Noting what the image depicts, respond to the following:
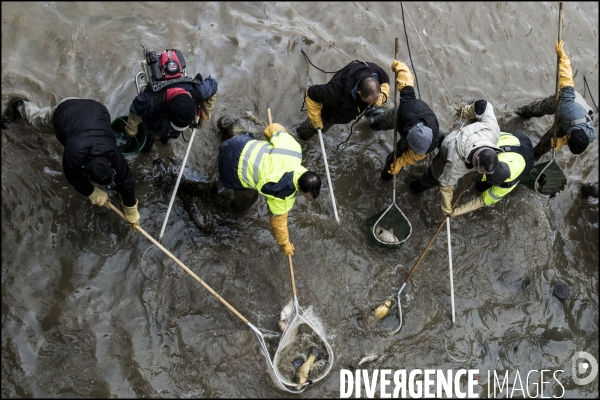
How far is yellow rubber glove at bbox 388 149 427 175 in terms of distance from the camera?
16.8ft

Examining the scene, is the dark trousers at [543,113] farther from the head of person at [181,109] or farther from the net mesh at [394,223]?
the head of person at [181,109]

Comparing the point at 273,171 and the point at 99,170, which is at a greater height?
the point at 273,171

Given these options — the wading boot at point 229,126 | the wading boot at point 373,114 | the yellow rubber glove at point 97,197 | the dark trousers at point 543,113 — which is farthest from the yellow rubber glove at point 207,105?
the dark trousers at point 543,113

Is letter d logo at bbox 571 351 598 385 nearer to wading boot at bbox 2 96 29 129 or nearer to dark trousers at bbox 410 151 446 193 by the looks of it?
dark trousers at bbox 410 151 446 193

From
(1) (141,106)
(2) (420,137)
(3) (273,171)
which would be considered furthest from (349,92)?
(1) (141,106)

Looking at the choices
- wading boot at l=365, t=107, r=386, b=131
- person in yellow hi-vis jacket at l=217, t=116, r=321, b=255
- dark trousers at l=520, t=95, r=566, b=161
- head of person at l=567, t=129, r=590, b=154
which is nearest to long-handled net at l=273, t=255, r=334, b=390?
person in yellow hi-vis jacket at l=217, t=116, r=321, b=255

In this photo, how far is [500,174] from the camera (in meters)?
4.65

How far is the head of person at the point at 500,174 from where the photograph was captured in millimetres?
4641

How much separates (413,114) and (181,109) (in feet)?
7.96

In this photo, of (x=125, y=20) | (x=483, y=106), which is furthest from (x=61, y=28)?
(x=483, y=106)

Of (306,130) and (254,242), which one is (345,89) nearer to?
(306,130)

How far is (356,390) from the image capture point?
5086mm

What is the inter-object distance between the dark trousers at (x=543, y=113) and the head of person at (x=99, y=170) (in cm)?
527

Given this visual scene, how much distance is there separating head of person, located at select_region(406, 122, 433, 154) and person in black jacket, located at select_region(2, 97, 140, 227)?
2.88m
